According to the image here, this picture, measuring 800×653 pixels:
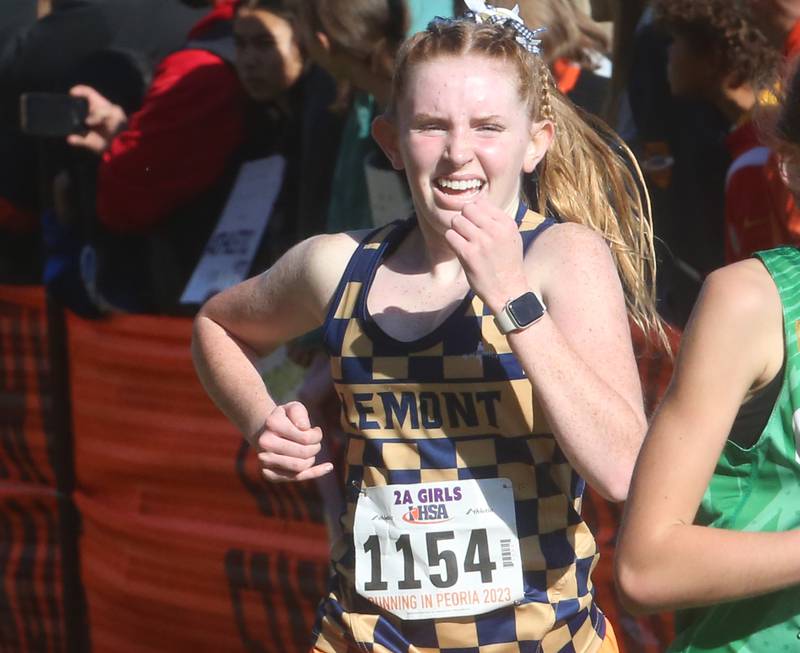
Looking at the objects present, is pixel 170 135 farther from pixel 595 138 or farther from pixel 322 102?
pixel 595 138

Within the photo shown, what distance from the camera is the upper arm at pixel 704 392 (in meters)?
1.77

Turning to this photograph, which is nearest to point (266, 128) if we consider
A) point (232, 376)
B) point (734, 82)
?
point (734, 82)

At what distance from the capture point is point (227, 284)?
14.9ft

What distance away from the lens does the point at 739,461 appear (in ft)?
6.26

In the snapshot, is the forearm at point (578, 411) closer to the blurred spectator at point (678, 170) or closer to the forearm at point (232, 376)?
the forearm at point (232, 376)

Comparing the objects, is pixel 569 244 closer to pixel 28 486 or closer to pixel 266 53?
pixel 266 53

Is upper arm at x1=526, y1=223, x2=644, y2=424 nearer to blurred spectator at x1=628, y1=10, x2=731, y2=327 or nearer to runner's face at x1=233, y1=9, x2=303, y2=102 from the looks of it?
blurred spectator at x1=628, y1=10, x2=731, y2=327

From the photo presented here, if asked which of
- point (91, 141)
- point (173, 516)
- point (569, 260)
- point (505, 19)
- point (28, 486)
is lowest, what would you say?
point (28, 486)

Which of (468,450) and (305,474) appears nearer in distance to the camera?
(468,450)

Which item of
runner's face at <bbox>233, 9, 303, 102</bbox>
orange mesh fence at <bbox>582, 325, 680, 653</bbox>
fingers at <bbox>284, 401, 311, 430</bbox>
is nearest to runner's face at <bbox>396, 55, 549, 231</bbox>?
fingers at <bbox>284, 401, 311, 430</bbox>

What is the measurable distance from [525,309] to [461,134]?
325 mm

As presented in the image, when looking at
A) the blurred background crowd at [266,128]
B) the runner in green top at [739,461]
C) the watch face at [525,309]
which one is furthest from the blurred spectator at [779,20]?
the runner in green top at [739,461]

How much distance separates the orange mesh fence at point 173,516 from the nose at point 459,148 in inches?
89.3

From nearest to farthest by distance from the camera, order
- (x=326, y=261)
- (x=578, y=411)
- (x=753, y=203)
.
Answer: (x=578, y=411)
(x=326, y=261)
(x=753, y=203)
